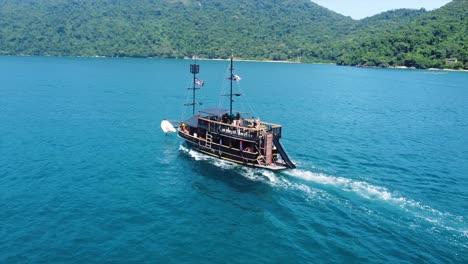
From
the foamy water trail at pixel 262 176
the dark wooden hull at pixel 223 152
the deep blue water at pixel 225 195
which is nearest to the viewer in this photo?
the deep blue water at pixel 225 195

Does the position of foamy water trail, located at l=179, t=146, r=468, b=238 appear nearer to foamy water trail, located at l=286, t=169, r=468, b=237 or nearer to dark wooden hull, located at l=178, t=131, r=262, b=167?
foamy water trail, located at l=286, t=169, r=468, b=237

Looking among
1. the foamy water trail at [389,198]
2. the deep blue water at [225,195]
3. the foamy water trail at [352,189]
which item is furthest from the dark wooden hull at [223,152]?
the foamy water trail at [389,198]

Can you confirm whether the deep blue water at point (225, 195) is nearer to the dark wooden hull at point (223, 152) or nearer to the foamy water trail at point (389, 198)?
the foamy water trail at point (389, 198)

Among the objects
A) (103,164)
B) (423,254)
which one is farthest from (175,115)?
(423,254)

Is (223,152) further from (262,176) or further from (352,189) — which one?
(352,189)

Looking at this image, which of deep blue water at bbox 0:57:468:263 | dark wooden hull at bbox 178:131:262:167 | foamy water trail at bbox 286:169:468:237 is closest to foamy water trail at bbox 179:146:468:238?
→ foamy water trail at bbox 286:169:468:237

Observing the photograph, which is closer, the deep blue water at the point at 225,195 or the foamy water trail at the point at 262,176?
the deep blue water at the point at 225,195
